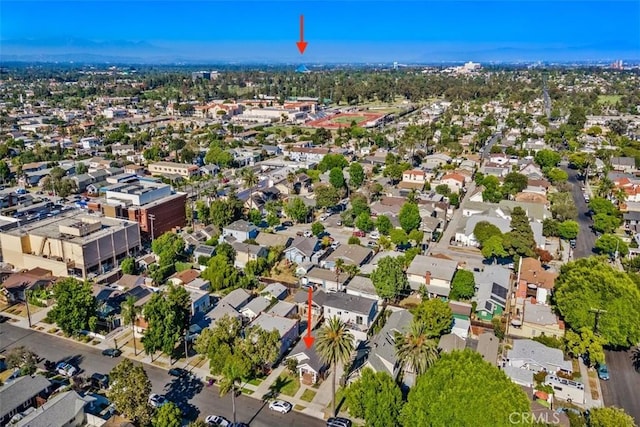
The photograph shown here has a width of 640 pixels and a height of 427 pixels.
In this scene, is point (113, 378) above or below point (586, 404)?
above

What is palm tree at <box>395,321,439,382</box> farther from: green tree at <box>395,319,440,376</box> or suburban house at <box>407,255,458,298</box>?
suburban house at <box>407,255,458,298</box>

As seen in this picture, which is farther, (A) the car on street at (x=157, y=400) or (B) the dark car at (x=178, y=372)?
(B) the dark car at (x=178, y=372)

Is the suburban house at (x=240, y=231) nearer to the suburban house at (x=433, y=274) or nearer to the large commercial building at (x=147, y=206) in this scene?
the large commercial building at (x=147, y=206)

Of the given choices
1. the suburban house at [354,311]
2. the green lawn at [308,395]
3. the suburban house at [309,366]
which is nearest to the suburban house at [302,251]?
the suburban house at [354,311]

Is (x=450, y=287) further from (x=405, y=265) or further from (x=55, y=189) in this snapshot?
(x=55, y=189)

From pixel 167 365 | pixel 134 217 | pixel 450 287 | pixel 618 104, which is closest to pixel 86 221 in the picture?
pixel 134 217

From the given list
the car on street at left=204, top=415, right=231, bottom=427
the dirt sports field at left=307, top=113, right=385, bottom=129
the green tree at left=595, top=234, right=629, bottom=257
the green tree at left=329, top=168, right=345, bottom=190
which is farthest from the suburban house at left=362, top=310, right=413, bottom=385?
the dirt sports field at left=307, top=113, right=385, bottom=129
